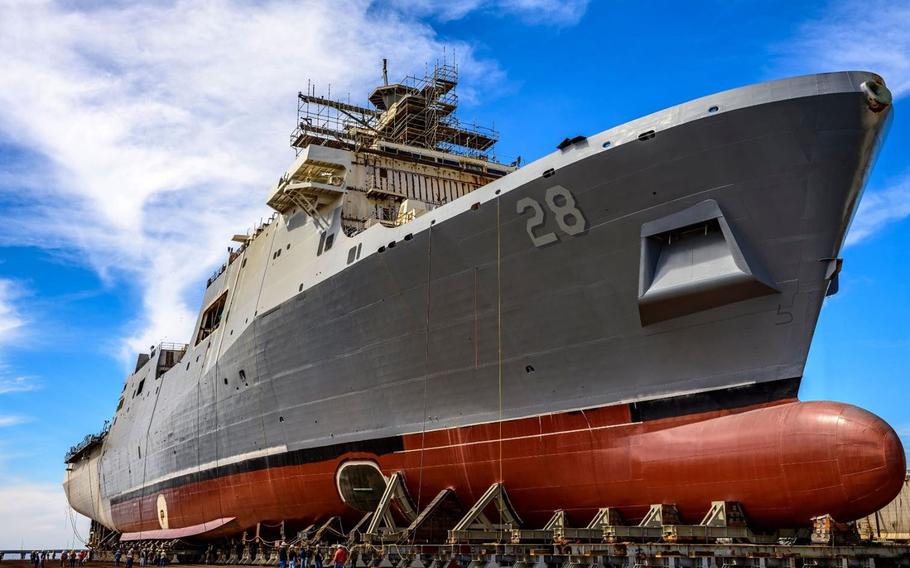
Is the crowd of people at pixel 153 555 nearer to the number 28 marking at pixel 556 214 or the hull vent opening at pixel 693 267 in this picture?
the number 28 marking at pixel 556 214

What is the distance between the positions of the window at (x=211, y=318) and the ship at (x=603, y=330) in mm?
6779

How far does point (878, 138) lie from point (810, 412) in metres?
4.22

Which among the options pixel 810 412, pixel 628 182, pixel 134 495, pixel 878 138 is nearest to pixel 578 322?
pixel 628 182

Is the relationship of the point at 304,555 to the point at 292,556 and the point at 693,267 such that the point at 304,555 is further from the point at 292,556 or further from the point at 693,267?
the point at 693,267

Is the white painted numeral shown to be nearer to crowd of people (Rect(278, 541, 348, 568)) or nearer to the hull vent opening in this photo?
the hull vent opening

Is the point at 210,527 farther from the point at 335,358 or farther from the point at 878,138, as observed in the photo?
the point at 878,138

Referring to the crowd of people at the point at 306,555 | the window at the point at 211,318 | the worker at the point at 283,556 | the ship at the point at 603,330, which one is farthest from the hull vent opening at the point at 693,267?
the window at the point at 211,318

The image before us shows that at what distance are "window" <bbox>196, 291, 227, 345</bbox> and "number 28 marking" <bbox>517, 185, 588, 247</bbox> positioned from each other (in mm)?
13925

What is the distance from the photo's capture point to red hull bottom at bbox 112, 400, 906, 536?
10164mm

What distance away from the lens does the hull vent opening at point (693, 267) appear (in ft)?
36.7

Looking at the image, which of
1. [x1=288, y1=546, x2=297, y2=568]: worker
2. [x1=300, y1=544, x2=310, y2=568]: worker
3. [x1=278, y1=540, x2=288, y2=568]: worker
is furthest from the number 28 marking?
A: [x1=278, y1=540, x2=288, y2=568]: worker

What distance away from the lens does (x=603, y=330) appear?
12.3 metres

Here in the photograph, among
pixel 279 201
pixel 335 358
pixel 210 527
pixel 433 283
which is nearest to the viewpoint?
pixel 433 283

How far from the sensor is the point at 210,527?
891 inches
